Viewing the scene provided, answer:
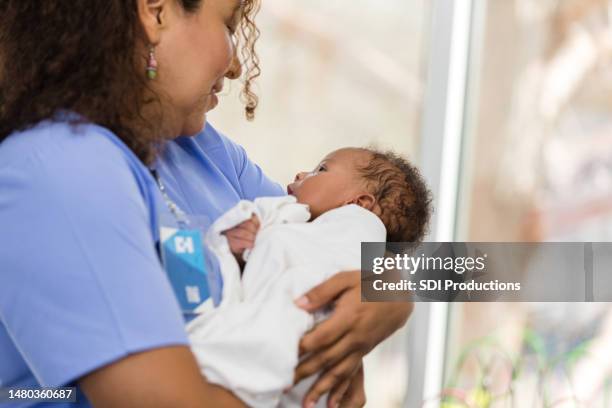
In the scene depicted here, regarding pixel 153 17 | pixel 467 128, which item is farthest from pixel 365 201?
pixel 467 128

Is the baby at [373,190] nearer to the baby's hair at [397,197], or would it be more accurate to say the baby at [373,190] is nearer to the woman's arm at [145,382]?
the baby's hair at [397,197]

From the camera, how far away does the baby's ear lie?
1.65 m

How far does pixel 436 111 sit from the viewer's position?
312 cm

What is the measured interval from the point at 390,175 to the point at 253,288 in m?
0.48

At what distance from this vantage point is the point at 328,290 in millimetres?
1280

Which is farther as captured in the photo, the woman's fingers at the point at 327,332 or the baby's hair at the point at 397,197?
the baby's hair at the point at 397,197

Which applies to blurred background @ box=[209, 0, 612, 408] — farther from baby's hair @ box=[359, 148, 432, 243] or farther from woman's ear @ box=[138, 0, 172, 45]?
woman's ear @ box=[138, 0, 172, 45]

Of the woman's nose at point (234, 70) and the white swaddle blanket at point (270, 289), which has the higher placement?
the woman's nose at point (234, 70)

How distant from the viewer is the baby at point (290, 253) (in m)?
1.17

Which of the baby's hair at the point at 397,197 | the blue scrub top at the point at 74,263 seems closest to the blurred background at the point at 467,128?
the baby's hair at the point at 397,197

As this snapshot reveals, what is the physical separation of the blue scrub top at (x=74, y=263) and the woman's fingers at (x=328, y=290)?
219mm

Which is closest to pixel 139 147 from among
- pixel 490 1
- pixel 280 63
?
pixel 280 63

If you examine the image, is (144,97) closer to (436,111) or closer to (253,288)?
(253,288)

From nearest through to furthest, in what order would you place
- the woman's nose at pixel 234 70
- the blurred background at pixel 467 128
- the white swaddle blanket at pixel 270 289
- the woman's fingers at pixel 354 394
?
the white swaddle blanket at pixel 270 289
the woman's fingers at pixel 354 394
the woman's nose at pixel 234 70
the blurred background at pixel 467 128
